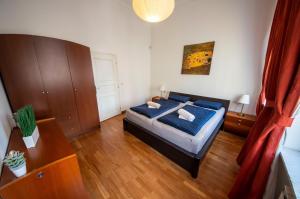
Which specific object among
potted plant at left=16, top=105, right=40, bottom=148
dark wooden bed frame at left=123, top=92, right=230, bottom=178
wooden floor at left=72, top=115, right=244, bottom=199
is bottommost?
wooden floor at left=72, top=115, right=244, bottom=199

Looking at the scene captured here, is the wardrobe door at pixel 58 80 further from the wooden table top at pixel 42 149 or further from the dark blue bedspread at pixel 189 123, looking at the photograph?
the dark blue bedspread at pixel 189 123

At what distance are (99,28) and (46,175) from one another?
126 inches

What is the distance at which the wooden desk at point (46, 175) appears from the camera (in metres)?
0.83

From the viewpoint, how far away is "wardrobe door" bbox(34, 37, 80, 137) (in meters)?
1.95

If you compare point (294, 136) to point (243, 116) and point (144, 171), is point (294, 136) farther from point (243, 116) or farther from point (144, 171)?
point (144, 171)

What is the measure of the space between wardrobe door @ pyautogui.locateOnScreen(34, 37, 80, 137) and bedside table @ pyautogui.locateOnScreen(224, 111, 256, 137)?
11.3ft

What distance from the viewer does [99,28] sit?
299cm

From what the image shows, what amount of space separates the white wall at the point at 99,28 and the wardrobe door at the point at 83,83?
0.50 m

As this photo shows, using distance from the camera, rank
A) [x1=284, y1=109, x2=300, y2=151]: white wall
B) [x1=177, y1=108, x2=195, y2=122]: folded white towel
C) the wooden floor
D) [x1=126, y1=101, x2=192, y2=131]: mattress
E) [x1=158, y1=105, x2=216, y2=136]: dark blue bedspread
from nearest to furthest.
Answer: [x1=284, y1=109, x2=300, y2=151]: white wall
the wooden floor
[x1=158, y1=105, x2=216, y2=136]: dark blue bedspread
[x1=177, y1=108, x2=195, y2=122]: folded white towel
[x1=126, y1=101, x2=192, y2=131]: mattress

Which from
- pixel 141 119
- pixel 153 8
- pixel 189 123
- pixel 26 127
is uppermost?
pixel 153 8

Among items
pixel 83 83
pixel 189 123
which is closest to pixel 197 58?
pixel 189 123

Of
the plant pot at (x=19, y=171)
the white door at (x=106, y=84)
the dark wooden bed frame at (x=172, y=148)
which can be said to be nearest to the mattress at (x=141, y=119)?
the dark wooden bed frame at (x=172, y=148)

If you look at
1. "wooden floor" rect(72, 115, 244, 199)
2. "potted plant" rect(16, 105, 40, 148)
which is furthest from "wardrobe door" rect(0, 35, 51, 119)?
"wooden floor" rect(72, 115, 244, 199)

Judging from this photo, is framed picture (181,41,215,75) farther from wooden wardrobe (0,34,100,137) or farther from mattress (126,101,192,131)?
wooden wardrobe (0,34,100,137)
